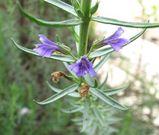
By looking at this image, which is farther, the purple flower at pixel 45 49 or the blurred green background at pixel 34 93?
the blurred green background at pixel 34 93

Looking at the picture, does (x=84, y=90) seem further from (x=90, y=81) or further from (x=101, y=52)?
(x=101, y=52)

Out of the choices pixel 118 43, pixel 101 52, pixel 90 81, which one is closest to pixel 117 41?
pixel 118 43

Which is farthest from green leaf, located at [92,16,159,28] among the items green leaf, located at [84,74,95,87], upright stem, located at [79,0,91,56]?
green leaf, located at [84,74,95,87]

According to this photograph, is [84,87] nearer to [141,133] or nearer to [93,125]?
[93,125]

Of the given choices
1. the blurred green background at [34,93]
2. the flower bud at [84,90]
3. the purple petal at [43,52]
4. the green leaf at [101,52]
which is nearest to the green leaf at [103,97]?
the flower bud at [84,90]

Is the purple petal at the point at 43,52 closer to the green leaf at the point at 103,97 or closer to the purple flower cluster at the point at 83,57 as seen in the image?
the purple flower cluster at the point at 83,57

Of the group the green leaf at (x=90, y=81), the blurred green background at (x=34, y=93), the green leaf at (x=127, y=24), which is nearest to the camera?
the green leaf at (x=127, y=24)

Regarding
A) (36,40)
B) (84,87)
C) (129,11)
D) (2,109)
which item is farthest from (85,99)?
(129,11)

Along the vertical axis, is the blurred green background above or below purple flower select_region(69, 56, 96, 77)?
below

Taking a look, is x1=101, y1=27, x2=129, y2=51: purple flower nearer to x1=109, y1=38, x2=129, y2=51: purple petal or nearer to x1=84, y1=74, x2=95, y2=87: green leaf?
x1=109, y1=38, x2=129, y2=51: purple petal
